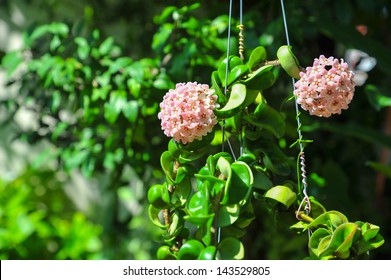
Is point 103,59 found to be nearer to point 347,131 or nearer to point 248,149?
point 248,149

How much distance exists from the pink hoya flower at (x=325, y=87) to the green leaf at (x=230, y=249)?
217 mm

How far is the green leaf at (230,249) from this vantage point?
2.56 ft

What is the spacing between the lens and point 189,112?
29.9 inches

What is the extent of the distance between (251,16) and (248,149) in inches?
24.4

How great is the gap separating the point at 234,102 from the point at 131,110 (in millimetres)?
543

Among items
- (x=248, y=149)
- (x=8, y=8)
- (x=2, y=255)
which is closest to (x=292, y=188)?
(x=248, y=149)

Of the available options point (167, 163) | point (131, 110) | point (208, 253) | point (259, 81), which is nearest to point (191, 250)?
point (208, 253)

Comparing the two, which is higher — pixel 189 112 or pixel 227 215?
pixel 189 112

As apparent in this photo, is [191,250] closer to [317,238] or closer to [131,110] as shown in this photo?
[317,238]

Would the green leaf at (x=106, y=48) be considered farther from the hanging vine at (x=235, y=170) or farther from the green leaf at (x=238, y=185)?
the green leaf at (x=238, y=185)

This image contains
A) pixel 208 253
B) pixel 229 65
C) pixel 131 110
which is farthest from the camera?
pixel 131 110

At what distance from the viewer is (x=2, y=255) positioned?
6.68 ft

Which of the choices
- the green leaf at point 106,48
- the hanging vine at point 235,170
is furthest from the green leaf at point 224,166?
the green leaf at point 106,48
